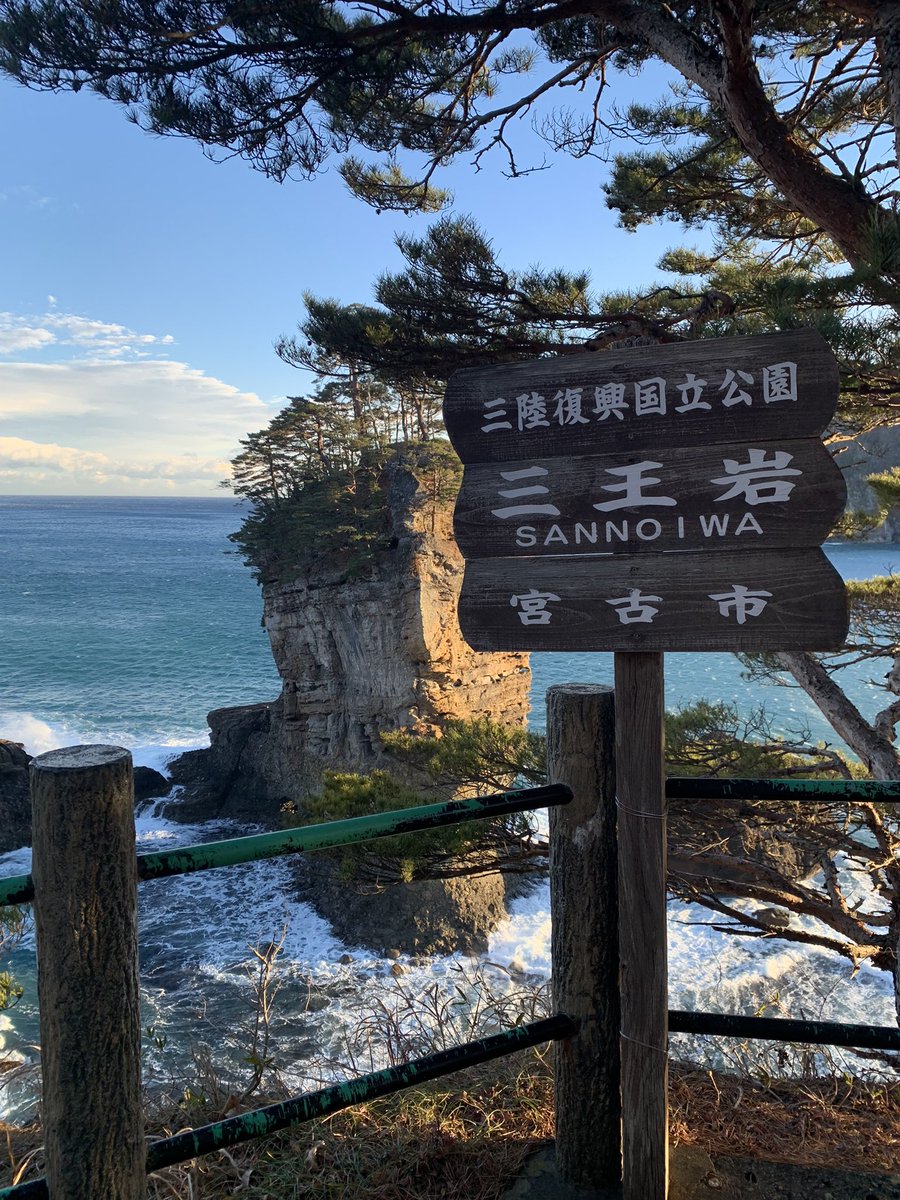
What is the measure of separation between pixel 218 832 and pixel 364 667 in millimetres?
5929

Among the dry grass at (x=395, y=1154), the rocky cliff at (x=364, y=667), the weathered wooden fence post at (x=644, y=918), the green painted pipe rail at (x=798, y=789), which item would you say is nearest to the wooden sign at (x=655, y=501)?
the weathered wooden fence post at (x=644, y=918)

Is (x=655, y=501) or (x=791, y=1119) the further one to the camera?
(x=791, y=1119)

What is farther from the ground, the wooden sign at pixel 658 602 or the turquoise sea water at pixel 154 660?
the wooden sign at pixel 658 602

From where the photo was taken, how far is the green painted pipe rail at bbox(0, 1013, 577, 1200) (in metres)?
1.29

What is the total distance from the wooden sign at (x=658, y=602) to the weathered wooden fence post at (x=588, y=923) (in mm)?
177

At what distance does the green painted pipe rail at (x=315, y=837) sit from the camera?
126 cm

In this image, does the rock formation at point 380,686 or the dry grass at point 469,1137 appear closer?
the dry grass at point 469,1137

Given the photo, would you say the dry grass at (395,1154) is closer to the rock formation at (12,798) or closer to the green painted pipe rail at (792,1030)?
the green painted pipe rail at (792,1030)

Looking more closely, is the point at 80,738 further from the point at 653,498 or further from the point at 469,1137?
the point at 653,498

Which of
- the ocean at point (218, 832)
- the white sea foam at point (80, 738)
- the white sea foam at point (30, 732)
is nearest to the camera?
the ocean at point (218, 832)

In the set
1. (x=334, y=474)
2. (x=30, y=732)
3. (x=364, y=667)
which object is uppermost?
(x=334, y=474)

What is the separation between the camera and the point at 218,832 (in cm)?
2069

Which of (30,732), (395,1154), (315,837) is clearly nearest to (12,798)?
(30,732)

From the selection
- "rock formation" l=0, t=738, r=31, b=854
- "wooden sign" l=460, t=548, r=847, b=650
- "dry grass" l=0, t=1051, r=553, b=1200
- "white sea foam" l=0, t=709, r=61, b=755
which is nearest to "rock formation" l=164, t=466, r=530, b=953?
"rock formation" l=0, t=738, r=31, b=854
